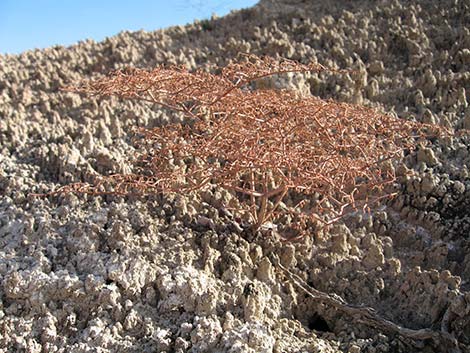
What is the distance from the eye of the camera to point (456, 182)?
11.5ft

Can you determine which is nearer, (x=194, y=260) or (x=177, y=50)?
(x=194, y=260)

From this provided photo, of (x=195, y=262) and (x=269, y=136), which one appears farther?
(x=195, y=262)

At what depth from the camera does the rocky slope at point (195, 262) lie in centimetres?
251

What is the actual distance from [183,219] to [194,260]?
32 centimetres

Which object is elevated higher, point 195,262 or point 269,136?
point 269,136

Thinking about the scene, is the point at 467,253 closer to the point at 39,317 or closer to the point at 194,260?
the point at 194,260

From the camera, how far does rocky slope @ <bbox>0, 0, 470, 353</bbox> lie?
98.9 inches

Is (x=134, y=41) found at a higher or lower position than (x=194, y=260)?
higher

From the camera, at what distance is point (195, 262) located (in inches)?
111

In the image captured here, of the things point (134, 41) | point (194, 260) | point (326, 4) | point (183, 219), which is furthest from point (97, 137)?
point (326, 4)

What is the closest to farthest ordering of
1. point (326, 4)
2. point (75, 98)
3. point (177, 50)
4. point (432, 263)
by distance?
point (432, 263)
point (75, 98)
point (177, 50)
point (326, 4)

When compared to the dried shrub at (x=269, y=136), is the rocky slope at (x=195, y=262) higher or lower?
lower

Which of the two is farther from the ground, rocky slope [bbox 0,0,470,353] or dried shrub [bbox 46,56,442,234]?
dried shrub [bbox 46,56,442,234]

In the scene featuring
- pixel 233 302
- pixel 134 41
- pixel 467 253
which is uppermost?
pixel 134 41
